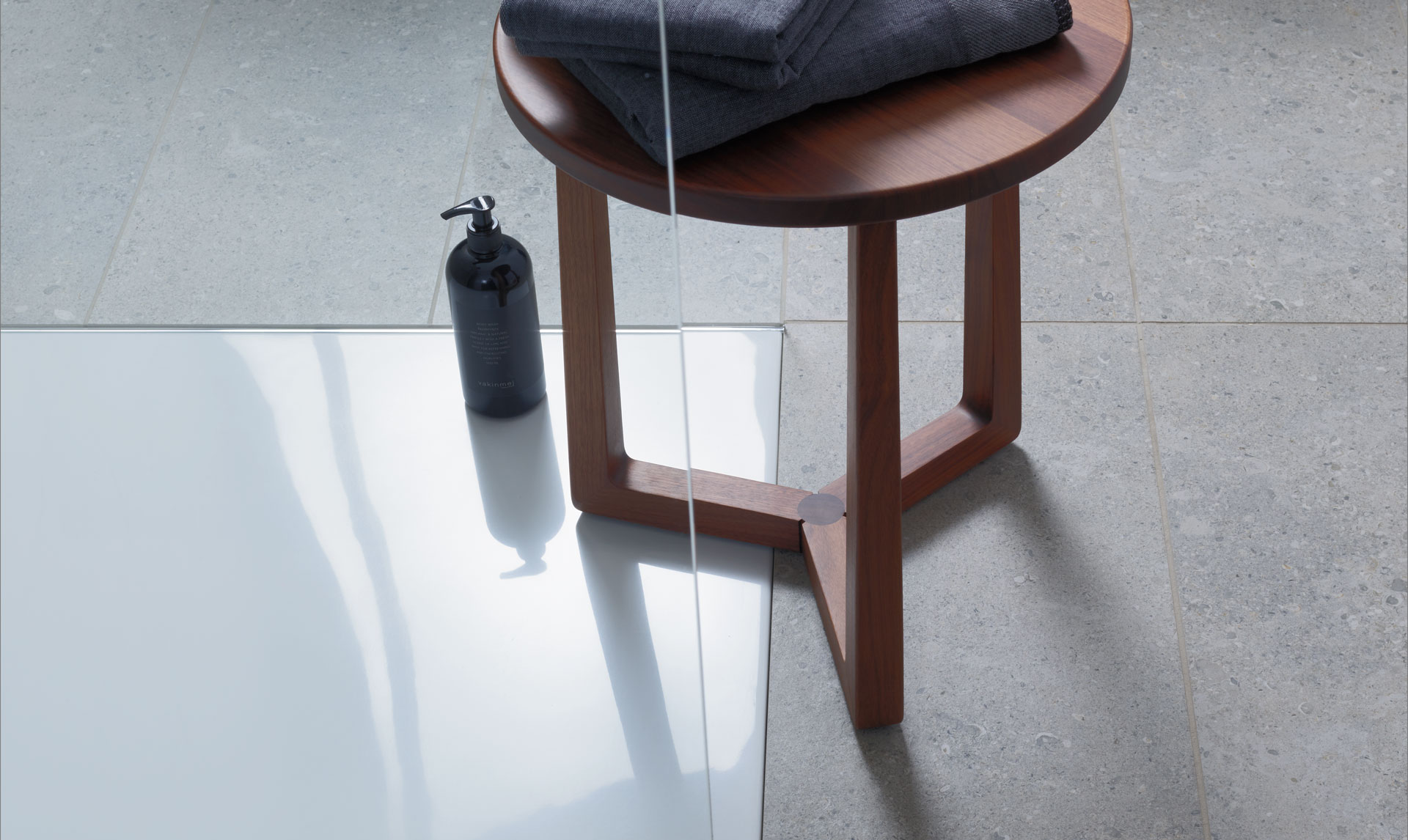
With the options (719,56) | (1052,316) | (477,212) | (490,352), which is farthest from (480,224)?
(1052,316)

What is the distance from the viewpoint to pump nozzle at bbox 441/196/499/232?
0.48 meters

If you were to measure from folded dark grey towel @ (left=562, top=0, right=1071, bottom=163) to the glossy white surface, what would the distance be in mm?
151

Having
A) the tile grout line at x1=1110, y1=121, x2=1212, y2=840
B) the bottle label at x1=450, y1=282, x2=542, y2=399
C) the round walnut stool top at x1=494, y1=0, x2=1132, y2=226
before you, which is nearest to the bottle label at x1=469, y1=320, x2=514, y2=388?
the bottle label at x1=450, y1=282, x2=542, y2=399

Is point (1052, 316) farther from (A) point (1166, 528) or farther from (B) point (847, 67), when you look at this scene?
(B) point (847, 67)

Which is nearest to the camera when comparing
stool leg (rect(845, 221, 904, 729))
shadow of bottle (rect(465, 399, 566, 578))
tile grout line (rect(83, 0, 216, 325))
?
tile grout line (rect(83, 0, 216, 325))

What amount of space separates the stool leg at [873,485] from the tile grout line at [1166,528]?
0.24m

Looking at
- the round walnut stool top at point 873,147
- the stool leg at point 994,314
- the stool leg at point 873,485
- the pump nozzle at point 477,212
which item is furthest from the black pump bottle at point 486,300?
the stool leg at point 994,314

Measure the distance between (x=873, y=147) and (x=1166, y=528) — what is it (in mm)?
632

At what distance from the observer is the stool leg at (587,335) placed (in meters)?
0.61

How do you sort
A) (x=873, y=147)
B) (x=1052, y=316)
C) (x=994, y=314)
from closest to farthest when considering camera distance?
1. (x=873, y=147)
2. (x=994, y=314)
3. (x=1052, y=316)

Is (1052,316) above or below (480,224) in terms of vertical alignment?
below

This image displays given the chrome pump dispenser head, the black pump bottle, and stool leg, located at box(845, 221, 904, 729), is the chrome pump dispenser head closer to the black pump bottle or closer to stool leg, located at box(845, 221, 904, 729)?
the black pump bottle

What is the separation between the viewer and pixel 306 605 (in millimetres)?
458

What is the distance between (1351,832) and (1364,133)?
1.04 metres
